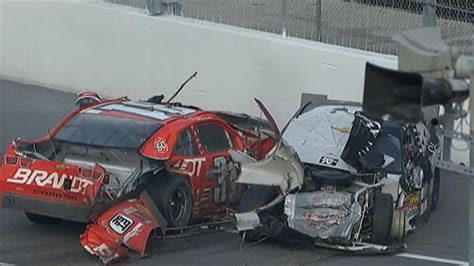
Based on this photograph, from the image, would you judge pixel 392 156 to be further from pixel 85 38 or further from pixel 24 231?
pixel 85 38

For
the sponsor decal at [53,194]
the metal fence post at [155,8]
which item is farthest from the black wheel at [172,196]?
the metal fence post at [155,8]

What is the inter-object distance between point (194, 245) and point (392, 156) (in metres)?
2.36

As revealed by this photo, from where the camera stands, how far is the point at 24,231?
509 inches

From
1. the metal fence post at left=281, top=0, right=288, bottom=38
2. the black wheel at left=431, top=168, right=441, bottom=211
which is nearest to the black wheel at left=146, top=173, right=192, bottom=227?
the black wheel at left=431, top=168, right=441, bottom=211

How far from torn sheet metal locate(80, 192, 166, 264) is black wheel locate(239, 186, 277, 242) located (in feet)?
3.57

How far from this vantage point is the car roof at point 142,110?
13047mm

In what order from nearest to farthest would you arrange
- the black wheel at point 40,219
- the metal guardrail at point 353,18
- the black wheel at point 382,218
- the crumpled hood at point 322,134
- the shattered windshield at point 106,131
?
the black wheel at point 382,218
the shattered windshield at point 106,131
the crumpled hood at point 322,134
the black wheel at point 40,219
the metal guardrail at point 353,18

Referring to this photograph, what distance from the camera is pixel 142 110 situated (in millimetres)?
13281

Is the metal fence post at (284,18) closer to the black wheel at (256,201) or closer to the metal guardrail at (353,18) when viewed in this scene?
→ the metal guardrail at (353,18)

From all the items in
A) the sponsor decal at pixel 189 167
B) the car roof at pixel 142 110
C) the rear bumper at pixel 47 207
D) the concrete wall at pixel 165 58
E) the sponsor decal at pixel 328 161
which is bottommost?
the rear bumper at pixel 47 207

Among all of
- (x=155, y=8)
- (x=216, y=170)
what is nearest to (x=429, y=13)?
(x=216, y=170)

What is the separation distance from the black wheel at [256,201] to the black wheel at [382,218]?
1096 mm

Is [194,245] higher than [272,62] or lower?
lower

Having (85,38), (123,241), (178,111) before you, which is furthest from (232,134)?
(85,38)
